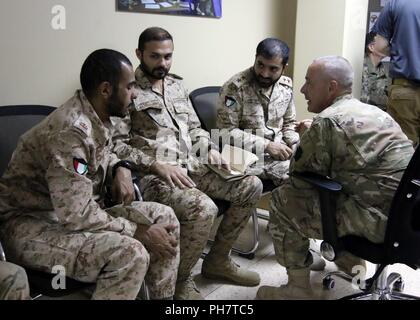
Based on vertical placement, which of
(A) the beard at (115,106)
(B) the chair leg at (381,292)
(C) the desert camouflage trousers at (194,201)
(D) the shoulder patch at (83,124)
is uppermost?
(A) the beard at (115,106)

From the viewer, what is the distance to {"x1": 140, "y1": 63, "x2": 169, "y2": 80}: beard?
2328mm

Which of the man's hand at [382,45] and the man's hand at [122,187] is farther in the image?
the man's hand at [382,45]

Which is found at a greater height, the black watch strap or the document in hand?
the black watch strap

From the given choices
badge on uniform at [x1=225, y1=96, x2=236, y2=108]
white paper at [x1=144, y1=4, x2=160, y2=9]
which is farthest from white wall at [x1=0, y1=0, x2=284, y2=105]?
badge on uniform at [x1=225, y1=96, x2=236, y2=108]

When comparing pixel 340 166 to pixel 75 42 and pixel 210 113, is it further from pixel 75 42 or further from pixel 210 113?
pixel 75 42

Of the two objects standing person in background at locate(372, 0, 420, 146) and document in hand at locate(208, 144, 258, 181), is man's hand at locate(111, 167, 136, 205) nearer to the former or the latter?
document in hand at locate(208, 144, 258, 181)

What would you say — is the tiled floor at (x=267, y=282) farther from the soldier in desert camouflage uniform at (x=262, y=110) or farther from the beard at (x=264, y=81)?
the beard at (x=264, y=81)

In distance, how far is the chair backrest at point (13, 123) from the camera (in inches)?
73.7

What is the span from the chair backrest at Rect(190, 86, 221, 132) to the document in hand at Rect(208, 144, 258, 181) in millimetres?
263

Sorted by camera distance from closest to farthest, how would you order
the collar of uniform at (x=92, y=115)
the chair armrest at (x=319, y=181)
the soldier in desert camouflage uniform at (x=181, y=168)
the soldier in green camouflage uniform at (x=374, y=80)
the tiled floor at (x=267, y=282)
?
the collar of uniform at (x=92, y=115) < the chair armrest at (x=319, y=181) < the soldier in desert camouflage uniform at (x=181, y=168) < the tiled floor at (x=267, y=282) < the soldier in green camouflage uniform at (x=374, y=80)

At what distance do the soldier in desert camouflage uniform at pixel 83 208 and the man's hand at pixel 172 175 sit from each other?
359 mm

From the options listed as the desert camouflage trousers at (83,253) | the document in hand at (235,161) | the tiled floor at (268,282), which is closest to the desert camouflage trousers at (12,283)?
the desert camouflage trousers at (83,253)

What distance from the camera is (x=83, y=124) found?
5.17 ft

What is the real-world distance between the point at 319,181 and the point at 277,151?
0.89 meters
